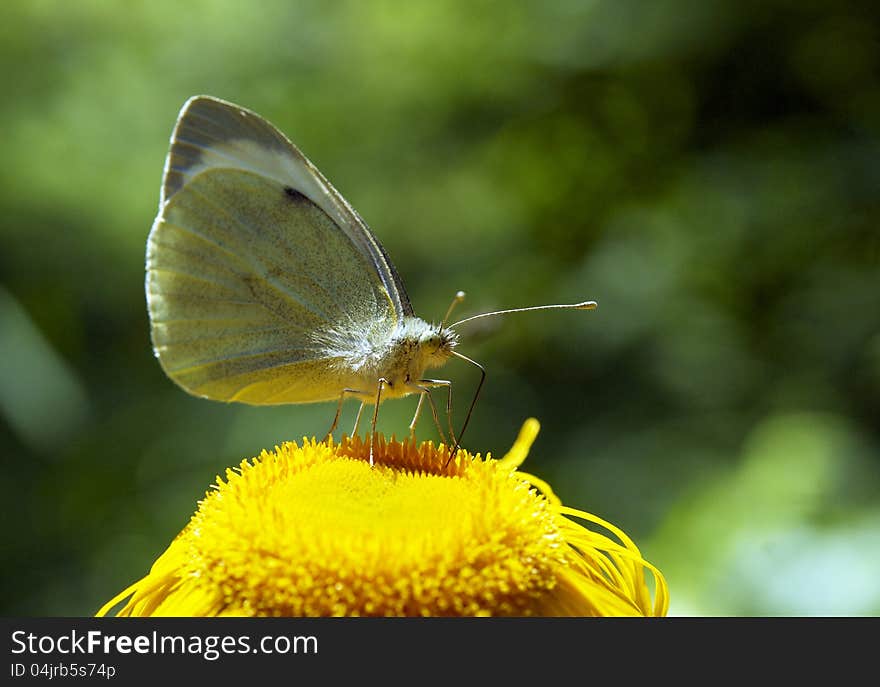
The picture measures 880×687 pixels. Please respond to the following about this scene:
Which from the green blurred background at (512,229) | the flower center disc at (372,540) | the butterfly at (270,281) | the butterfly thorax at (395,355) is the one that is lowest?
the flower center disc at (372,540)

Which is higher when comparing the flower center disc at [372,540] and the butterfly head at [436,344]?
the butterfly head at [436,344]

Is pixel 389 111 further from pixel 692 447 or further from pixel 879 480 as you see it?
pixel 879 480

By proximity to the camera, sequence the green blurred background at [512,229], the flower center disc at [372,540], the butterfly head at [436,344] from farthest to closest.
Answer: the green blurred background at [512,229] → the butterfly head at [436,344] → the flower center disc at [372,540]

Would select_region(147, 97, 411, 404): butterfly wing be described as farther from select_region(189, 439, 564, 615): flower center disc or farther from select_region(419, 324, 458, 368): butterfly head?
select_region(189, 439, 564, 615): flower center disc

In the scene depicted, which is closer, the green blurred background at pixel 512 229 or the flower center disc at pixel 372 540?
the flower center disc at pixel 372 540

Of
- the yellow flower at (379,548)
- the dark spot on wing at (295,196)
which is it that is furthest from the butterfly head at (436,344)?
the dark spot on wing at (295,196)

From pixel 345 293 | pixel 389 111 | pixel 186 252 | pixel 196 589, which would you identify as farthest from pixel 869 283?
pixel 196 589

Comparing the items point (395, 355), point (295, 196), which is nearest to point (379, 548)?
point (395, 355)

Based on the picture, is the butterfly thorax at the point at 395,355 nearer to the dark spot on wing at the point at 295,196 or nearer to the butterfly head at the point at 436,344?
the butterfly head at the point at 436,344

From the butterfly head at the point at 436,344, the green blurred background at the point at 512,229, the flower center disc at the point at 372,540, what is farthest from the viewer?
the green blurred background at the point at 512,229
